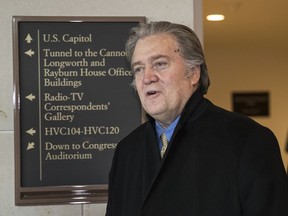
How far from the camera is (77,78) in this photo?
1.92 metres

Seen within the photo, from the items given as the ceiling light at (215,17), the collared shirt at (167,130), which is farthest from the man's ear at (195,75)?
the ceiling light at (215,17)

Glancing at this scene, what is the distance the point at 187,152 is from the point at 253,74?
5.08 meters

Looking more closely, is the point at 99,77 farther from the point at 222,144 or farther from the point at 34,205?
the point at 222,144

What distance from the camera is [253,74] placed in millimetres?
6328

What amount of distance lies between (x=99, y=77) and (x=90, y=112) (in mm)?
141

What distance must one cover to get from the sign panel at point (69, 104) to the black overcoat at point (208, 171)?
34cm

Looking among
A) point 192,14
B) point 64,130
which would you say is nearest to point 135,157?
point 64,130

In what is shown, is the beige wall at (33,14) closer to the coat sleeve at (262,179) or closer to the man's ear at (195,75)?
the man's ear at (195,75)

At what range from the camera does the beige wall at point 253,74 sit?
6.24m

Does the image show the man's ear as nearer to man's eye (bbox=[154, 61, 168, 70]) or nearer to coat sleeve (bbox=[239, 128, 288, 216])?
man's eye (bbox=[154, 61, 168, 70])

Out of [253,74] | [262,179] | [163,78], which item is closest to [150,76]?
[163,78]

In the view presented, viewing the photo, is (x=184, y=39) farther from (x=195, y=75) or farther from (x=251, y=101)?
(x=251, y=101)

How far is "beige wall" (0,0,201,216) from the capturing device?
191 centimetres

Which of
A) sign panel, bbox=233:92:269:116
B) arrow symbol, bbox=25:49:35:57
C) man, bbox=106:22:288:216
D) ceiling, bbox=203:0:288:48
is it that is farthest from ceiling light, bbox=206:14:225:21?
man, bbox=106:22:288:216
